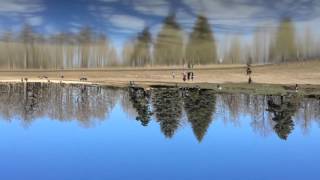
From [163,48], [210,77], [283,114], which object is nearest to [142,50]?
[163,48]

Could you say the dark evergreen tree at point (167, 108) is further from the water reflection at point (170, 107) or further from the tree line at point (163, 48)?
the tree line at point (163, 48)

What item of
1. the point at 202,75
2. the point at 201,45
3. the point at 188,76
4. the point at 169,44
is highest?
the point at 169,44

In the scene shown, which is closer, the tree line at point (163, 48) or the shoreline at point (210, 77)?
the shoreline at point (210, 77)

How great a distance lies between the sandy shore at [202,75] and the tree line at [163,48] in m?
0.76

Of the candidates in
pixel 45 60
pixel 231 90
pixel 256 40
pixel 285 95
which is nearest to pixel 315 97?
pixel 285 95

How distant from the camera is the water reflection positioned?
3525cm

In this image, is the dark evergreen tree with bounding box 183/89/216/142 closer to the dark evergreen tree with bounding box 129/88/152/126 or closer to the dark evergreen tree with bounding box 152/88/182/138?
the dark evergreen tree with bounding box 152/88/182/138

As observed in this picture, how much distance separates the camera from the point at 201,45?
56.7 metres

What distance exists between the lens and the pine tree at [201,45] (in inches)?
2179

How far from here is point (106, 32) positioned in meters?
56.4

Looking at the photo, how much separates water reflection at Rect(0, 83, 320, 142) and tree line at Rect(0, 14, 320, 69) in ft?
25.5

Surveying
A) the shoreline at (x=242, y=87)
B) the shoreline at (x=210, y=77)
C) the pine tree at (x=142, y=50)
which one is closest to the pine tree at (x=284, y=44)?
the shoreline at (x=210, y=77)

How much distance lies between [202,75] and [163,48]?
4564 mm

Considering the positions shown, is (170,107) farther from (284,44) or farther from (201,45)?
(284,44)
